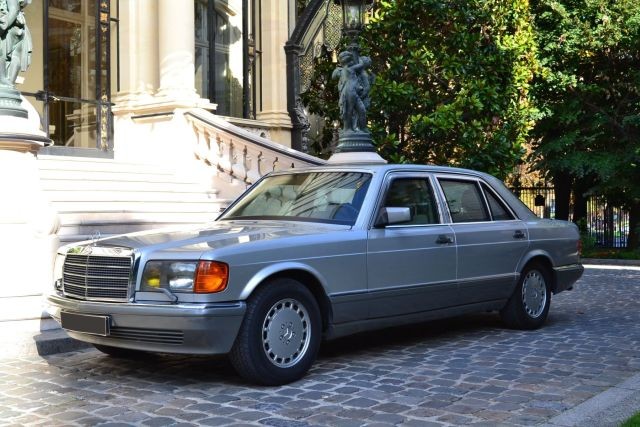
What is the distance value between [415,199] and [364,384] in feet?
6.78

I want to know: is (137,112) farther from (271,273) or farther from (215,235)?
(271,273)

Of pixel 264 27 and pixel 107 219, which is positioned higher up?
pixel 264 27

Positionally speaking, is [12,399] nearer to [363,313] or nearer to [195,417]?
[195,417]

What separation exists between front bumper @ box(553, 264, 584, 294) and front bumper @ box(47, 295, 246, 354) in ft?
14.5

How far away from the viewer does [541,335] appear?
819 cm

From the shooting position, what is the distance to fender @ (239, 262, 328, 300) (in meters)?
5.64

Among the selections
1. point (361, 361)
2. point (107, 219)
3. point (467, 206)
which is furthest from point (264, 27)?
point (361, 361)

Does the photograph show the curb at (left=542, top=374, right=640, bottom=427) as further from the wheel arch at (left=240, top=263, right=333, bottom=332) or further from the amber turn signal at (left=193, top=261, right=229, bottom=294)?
the amber turn signal at (left=193, top=261, right=229, bottom=294)

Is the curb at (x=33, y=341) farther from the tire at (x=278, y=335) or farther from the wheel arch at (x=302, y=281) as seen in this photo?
the wheel arch at (x=302, y=281)

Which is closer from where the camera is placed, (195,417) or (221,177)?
(195,417)

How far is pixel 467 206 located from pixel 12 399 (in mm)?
4477

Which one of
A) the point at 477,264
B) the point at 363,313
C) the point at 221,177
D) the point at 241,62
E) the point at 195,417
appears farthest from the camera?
the point at 241,62

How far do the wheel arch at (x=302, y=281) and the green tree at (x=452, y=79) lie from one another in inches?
431

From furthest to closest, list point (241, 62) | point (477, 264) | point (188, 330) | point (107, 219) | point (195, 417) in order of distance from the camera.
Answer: point (241, 62)
point (107, 219)
point (477, 264)
point (188, 330)
point (195, 417)
